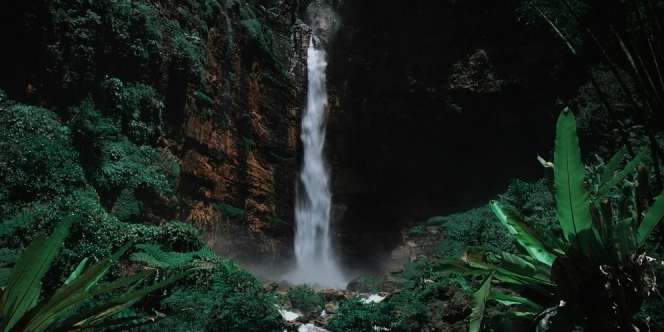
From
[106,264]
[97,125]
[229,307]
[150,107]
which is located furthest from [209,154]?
[106,264]

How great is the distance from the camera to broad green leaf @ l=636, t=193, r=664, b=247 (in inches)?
63.4

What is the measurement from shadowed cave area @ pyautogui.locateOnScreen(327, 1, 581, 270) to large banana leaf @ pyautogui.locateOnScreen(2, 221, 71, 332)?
52.4 feet

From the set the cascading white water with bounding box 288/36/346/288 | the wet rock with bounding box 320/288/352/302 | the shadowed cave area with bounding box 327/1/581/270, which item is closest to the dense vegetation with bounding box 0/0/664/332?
the wet rock with bounding box 320/288/352/302

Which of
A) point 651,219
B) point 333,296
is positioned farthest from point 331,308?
point 651,219

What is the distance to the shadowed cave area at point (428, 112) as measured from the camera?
52.2 feet

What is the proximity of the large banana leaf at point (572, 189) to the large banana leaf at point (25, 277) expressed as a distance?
1.89 m

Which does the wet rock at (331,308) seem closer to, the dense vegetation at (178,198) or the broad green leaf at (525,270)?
the dense vegetation at (178,198)

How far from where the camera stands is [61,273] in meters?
5.57

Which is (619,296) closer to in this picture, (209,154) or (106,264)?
(106,264)

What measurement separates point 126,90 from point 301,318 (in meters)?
6.25

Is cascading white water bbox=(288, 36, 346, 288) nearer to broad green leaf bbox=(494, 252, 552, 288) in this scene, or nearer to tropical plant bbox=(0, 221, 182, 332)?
broad green leaf bbox=(494, 252, 552, 288)

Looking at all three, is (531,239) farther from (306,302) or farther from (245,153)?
(245,153)

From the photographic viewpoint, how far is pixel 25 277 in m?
1.35

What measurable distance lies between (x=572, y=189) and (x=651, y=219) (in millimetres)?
299
